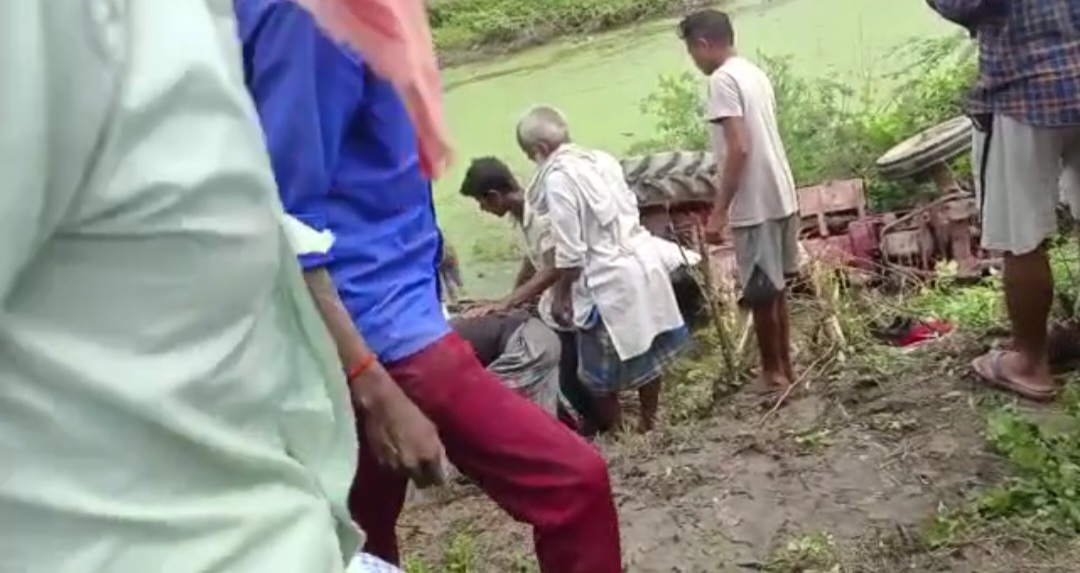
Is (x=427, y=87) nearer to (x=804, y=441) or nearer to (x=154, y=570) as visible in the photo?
(x=154, y=570)

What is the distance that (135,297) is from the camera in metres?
1.25

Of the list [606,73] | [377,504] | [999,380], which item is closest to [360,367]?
[377,504]

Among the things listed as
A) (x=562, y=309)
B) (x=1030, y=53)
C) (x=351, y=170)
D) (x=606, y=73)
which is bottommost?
(x=606, y=73)

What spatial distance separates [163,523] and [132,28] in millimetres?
341

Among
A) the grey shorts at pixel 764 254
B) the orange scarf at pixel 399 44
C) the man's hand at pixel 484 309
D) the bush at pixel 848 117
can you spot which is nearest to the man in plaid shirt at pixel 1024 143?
the grey shorts at pixel 764 254

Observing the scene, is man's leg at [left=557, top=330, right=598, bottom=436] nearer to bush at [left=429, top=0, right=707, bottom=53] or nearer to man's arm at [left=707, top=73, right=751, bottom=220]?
man's arm at [left=707, top=73, right=751, bottom=220]

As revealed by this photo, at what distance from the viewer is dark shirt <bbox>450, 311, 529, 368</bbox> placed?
19.8 ft

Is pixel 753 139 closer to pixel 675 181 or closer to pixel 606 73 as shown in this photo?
pixel 675 181

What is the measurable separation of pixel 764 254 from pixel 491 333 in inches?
38.0

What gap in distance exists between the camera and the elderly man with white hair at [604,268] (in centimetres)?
575

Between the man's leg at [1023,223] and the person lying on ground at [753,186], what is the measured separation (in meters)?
1.37

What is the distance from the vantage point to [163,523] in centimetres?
126

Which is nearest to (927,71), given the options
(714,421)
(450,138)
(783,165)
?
(783,165)

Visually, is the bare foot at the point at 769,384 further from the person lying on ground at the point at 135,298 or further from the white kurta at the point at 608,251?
the person lying on ground at the point at 135,298
